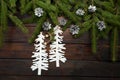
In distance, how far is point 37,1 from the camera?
7.23 feet

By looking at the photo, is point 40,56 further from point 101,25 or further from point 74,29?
point 101,25

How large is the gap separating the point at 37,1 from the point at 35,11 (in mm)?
67

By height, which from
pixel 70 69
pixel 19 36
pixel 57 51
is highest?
pixel 19 36

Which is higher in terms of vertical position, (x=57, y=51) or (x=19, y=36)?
(x=19, y=36)

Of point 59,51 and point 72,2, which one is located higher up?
point 72,2

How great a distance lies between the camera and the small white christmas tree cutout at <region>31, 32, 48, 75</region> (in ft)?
7.40

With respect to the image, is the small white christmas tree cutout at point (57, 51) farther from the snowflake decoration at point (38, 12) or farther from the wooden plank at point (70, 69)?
the snowflake decoration at point (38, 12)

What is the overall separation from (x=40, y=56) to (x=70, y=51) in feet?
0.69

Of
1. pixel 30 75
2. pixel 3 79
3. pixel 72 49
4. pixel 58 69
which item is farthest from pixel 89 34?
pixel 3 79

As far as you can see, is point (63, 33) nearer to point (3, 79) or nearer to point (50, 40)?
point (50, 40)

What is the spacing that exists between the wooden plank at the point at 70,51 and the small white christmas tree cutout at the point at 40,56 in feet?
0.15

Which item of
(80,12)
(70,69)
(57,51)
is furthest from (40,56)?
(80,12)

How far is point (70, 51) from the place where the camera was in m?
2.30

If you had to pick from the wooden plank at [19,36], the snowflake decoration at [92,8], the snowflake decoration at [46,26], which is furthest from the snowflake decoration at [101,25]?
the snowflake decoration at [46,26]
